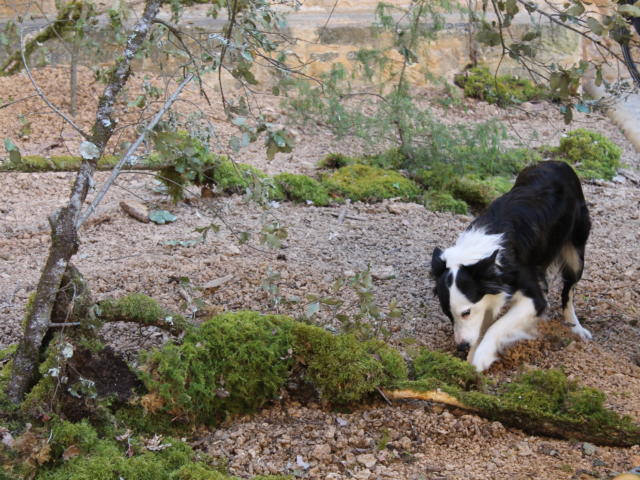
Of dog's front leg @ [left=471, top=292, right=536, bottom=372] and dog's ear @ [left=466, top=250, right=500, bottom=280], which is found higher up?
dog's ear @ [left=466, top=250, right=500, bottom=280]

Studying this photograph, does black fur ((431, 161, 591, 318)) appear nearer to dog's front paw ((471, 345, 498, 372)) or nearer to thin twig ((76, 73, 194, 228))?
dog's front paw ((471, 345, 498, 372))

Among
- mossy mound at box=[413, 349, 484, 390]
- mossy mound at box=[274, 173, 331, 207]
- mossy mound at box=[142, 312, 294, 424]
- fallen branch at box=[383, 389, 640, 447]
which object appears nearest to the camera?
fallen branch at box=[383, 389, 640, 447]

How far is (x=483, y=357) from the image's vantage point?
461 cm

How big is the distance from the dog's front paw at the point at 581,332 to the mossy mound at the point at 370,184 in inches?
108

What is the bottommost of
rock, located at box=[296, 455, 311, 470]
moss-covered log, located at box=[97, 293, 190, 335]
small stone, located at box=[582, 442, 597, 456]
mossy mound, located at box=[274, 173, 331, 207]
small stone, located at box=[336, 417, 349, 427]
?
mossy mound, located at box=[274, 173, 331, 207]

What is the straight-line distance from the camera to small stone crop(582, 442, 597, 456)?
3.41m

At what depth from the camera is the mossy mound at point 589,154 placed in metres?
8.88

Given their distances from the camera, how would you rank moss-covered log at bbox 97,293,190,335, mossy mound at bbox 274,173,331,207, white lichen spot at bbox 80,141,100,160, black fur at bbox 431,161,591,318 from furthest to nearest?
mossy mound at bbox 274,173,331,207, black fur at bbox 431,161,591,318, moss-covered log at bbox 97,293,190,335, white lichen spot at bbox 80,141,100,160

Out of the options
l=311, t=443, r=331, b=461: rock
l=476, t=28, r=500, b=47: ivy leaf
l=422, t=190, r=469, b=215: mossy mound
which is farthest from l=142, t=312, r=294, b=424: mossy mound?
l=422, t=190, r=469, b=215: mossy mound

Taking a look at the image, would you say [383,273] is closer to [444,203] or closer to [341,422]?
[444,203]

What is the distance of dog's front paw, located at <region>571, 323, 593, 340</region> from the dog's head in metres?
0.77

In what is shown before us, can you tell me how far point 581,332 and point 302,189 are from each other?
3238 mm

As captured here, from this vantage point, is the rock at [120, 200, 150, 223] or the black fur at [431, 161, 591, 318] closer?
the black fur at [431, 161, 591, 318]

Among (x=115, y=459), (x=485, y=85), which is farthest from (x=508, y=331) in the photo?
(x=485, y=85)
